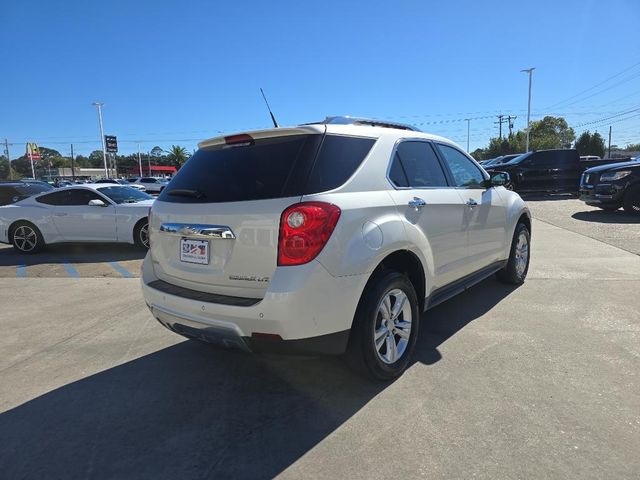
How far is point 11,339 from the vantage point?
434 cm

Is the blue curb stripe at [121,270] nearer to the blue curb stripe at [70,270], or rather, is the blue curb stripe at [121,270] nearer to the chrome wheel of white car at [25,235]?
the blue curb stripe at [70,270]

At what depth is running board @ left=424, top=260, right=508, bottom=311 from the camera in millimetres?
3719

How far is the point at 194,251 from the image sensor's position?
303 cm

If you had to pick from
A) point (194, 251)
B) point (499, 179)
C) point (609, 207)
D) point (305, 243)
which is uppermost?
point (499, 179)

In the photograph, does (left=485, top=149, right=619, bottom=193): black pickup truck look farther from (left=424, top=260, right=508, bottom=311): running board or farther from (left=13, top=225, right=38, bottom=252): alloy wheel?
(left=13, top=225, right=38, bottom=252): alloy wheel

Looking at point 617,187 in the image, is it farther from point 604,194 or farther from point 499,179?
point 499,179

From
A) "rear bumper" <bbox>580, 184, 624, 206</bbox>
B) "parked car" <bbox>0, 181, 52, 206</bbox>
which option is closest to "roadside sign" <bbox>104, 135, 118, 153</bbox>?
"parked car" <bbox>0, 181, 52, 206</bbox>

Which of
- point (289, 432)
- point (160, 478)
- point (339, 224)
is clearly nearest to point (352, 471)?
point (289, 432)

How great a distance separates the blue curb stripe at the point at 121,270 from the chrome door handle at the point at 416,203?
5020 millimetres

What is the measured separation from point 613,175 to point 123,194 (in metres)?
12.1

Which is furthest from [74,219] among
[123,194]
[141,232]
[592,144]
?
[592,144]

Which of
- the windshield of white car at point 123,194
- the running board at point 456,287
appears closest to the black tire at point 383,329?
the running board at point 456,287

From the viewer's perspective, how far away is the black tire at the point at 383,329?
2930mm

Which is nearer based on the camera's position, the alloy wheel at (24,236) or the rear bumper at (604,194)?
the alloy wheel at (24,236)
